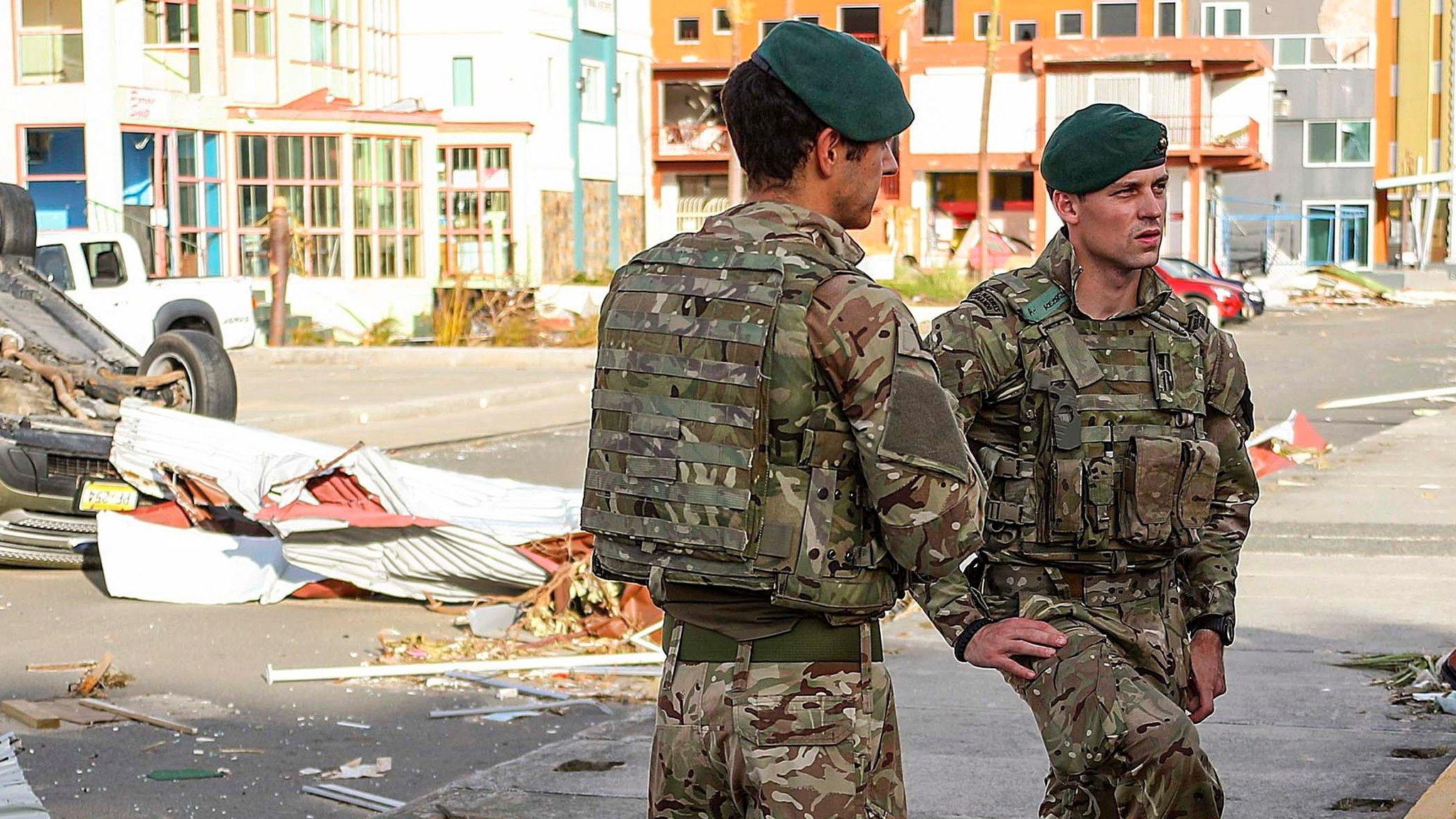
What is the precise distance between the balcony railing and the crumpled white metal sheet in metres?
46.0

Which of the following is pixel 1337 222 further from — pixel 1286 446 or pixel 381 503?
pixel 381 503

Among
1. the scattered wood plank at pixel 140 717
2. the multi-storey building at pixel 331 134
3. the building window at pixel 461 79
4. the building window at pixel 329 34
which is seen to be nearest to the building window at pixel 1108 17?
the multi-storey building at pixel 331 134

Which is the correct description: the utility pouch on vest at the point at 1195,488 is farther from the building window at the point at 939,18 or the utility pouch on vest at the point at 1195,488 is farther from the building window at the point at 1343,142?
the building window at the point at 1343,142

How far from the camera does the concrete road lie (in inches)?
233

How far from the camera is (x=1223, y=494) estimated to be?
4.00 m

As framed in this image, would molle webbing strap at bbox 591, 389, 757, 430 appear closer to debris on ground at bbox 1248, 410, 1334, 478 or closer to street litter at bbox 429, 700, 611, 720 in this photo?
street litter at bbox 429, 700, 611, 720

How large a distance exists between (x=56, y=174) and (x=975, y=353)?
27.3 m

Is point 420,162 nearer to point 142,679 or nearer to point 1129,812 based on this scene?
point 142,679

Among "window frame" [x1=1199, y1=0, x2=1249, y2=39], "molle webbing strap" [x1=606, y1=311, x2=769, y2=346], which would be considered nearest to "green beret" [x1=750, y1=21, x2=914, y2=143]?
"molle webbing strap" [x1=606, y1=311, x2=769, y2=346]

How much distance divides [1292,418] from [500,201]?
25.2 m

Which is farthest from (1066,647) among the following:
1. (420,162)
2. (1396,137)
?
(1396,137)

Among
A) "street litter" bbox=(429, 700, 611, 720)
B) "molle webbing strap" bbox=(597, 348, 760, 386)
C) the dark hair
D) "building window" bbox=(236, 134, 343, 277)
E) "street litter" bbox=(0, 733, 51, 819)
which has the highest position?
"building window" bbox=(236, 134, 343, 277)

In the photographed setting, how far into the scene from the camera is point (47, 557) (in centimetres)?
985

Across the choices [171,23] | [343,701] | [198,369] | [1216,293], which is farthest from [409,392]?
[1216,293]
